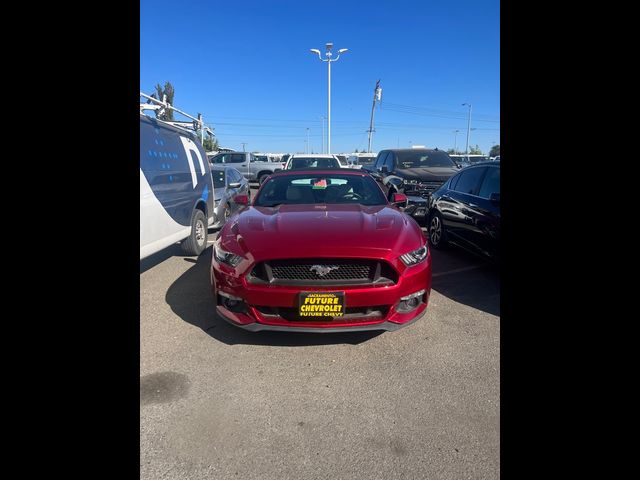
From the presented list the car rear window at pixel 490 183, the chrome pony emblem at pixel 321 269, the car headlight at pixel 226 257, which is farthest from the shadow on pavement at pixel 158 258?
the car rear window at pixel 490 183

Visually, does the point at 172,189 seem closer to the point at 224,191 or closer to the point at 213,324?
the point at 213,324

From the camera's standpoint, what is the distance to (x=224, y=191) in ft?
26.0

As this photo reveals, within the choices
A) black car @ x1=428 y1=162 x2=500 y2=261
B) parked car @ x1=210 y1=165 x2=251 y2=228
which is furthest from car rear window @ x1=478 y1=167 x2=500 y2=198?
parked car @ x1=210 y1=165 x2=251 y2=228

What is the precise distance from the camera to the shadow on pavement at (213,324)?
2934 mm

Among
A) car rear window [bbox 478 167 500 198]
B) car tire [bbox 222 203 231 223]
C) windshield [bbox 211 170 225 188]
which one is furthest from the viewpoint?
windshield [bbox 211 170 225 188]

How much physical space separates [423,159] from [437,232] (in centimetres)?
634

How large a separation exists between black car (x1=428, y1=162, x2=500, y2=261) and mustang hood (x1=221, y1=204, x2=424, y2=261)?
1525mm

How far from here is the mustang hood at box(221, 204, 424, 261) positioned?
262cm

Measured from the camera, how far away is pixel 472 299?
12.9 ft

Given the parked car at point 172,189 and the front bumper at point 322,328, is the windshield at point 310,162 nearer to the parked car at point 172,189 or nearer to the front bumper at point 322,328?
the parked car at point 172,189

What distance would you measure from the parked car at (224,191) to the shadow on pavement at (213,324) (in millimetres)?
2549

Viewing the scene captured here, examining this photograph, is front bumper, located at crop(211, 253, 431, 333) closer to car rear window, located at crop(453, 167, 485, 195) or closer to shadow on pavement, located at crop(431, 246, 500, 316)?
shadow on pavement, located at crop(431, 246, 500, 316)
